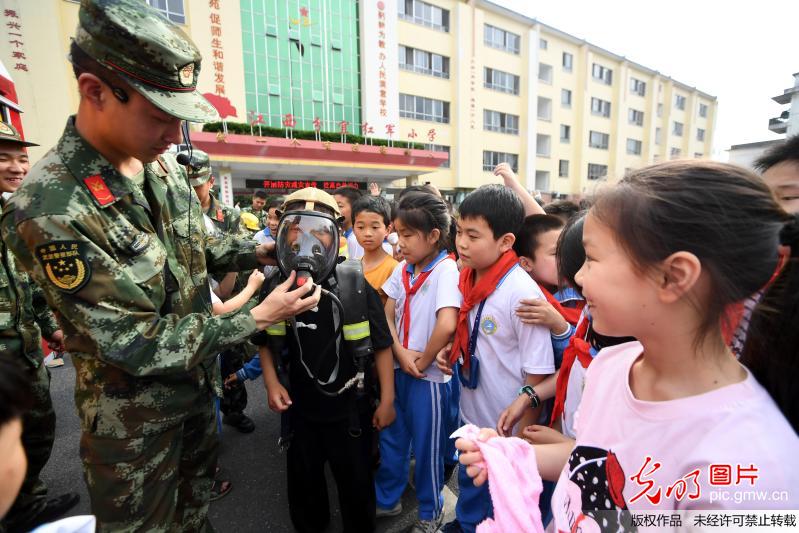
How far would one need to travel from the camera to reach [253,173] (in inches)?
643

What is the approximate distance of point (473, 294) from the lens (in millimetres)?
1917

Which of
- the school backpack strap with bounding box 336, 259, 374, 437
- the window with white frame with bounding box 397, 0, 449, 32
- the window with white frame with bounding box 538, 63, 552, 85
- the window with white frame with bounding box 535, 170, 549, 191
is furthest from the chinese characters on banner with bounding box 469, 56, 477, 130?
the school backpack strap with bounding box 336, 259, 374, 437

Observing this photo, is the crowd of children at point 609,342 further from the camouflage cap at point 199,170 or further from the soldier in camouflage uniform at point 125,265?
the camouflage cap at point 199,170

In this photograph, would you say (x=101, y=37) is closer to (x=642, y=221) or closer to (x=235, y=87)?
(x=642, y=221)

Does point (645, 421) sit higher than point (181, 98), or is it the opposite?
point (181, 98)

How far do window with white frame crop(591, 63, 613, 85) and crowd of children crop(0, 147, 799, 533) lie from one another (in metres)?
29.6

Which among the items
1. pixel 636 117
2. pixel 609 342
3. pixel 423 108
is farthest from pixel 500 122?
pixel 609 342

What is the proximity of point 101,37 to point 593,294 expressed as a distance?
1684 millimetres

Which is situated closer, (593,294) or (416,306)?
(593,294)

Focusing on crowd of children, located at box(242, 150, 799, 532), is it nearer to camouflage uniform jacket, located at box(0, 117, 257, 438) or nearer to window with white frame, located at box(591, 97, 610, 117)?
camouflage uniform jacket, located at box(0, 117, 257, 438)

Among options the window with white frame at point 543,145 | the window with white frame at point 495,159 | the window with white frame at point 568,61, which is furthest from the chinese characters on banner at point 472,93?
the window with white frame at point 568,61

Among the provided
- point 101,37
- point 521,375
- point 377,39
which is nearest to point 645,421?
point 521,375

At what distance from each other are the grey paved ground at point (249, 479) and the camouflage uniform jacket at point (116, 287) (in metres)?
1.13

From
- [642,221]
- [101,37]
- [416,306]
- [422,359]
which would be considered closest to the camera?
[642,221]
